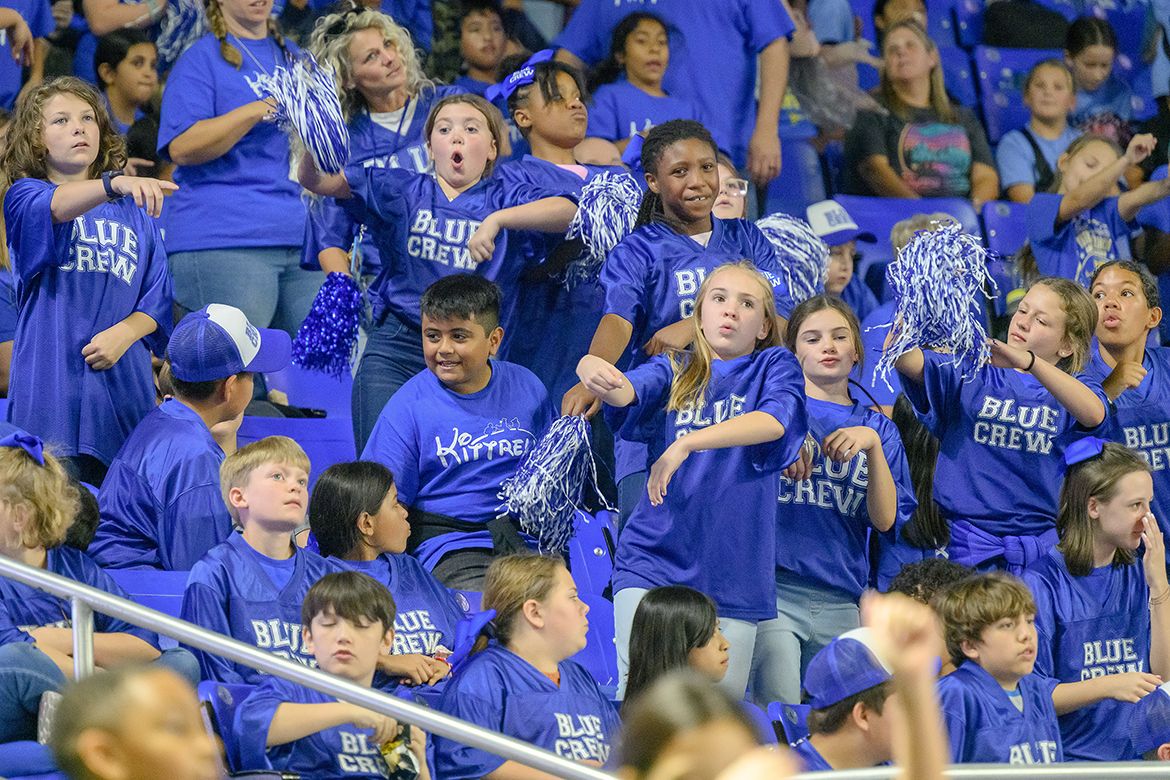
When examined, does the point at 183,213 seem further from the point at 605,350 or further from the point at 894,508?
the point at 894,508

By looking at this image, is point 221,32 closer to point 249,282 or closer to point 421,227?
point 249,282

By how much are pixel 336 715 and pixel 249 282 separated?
9.05 ft

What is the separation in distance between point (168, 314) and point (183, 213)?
0.93m

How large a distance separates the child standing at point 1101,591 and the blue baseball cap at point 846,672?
103cm

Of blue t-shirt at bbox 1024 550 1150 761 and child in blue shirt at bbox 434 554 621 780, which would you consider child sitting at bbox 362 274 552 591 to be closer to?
child in blue shirt at bbox 434 554 621 780

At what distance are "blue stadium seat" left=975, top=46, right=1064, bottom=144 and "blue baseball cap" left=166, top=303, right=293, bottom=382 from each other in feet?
14.4

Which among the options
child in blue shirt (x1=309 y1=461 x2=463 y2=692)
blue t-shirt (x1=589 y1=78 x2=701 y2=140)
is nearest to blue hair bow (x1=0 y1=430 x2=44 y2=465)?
child in blue shirt (x1=309 y1=461 x2=463 y2=692)

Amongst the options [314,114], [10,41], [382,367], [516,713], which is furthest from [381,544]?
[10,41]

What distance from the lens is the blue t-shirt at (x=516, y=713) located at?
4.16 m

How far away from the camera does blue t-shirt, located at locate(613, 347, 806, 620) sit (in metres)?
4.88

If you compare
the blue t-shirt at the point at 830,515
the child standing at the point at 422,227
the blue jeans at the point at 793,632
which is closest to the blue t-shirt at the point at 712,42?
the child standing at the point at 422,227

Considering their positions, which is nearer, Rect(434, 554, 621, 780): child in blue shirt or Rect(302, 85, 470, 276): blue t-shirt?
Rect(434, 554, 621, 780): child in blue shirt

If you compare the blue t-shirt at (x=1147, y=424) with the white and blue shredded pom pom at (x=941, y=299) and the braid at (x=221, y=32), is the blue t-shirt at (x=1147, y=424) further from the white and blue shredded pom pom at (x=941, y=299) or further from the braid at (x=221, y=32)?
the braid at (x=221, y=32)

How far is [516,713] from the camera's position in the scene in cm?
425
